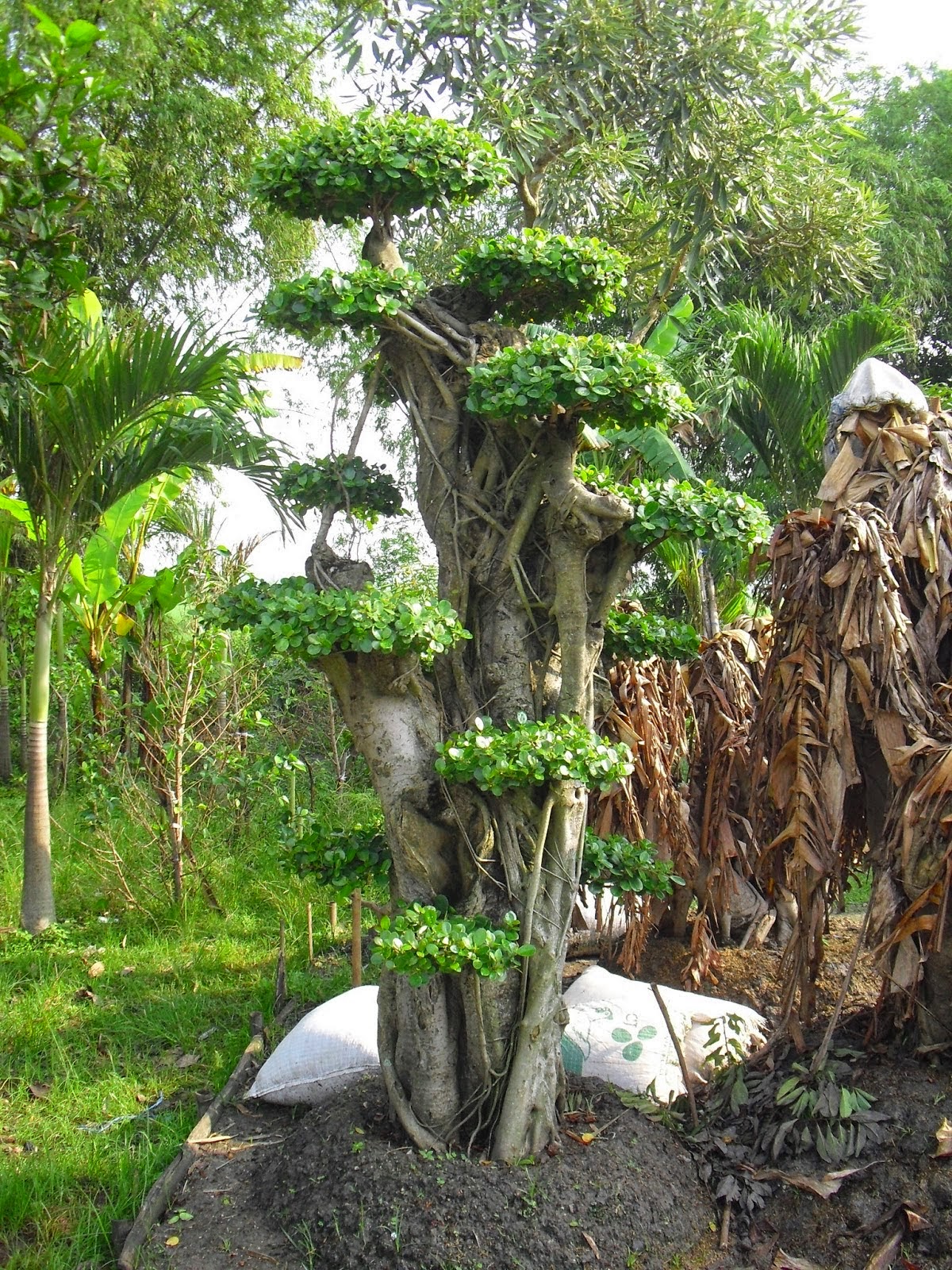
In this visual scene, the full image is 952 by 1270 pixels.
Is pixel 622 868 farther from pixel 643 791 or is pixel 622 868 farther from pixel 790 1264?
pixel 643 791

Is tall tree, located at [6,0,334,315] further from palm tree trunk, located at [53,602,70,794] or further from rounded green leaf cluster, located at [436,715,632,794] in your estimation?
rounded green leaf cluster, located at [436,715,632,794]

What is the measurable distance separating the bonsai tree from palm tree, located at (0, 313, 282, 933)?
4.42 ft

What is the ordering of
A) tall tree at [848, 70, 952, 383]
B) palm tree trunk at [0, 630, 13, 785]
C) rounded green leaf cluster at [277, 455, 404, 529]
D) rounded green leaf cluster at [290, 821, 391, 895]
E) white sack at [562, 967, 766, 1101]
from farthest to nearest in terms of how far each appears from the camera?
1. tall tree at [848, 70, 952, 383]
2. palm tree trunk at [0, 630, 13, 785]
3. white sack at [562, 967, 766, 1101]
4. rounded green leaf cluster at [277, 455, 404, 529]
5. rounded green leaf cluster at [290, 821, 391, 895]

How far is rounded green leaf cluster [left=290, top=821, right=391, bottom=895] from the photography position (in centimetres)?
378

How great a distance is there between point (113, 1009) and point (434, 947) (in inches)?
116

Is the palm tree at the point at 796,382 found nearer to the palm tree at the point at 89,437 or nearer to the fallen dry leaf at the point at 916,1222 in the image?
the palm tree at the point at 89,437

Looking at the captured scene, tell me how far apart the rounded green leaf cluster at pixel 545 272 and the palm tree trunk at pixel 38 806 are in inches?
142

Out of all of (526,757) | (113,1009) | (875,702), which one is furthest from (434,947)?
(113,1009)

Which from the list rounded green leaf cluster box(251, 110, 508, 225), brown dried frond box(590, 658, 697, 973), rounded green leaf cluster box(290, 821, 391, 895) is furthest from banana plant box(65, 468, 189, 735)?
rounded green leaf cluster box(290, 821, 391, 895)

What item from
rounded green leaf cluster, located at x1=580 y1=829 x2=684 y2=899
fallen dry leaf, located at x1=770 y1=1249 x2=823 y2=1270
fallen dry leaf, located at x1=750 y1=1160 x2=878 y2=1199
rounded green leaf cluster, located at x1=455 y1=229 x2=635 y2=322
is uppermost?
rounded green leaf cluster, located at x1=455 y1=229 x2=635 y2=322

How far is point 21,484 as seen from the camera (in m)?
6.03

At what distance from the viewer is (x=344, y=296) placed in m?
3.53

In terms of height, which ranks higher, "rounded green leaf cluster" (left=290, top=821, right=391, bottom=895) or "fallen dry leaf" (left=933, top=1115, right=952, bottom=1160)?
"rounded green leaf cluster" (left=290, top=821, right=391, bottom=895)

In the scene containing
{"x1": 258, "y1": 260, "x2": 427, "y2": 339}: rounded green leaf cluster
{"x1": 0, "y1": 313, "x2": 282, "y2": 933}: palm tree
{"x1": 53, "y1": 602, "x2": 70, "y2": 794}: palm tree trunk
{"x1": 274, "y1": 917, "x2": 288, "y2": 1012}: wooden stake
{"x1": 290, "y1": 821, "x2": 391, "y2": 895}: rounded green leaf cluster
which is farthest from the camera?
{"x1": 53, "y1": 602, "x2": 70, "y2": 794}: palm tree trunk
